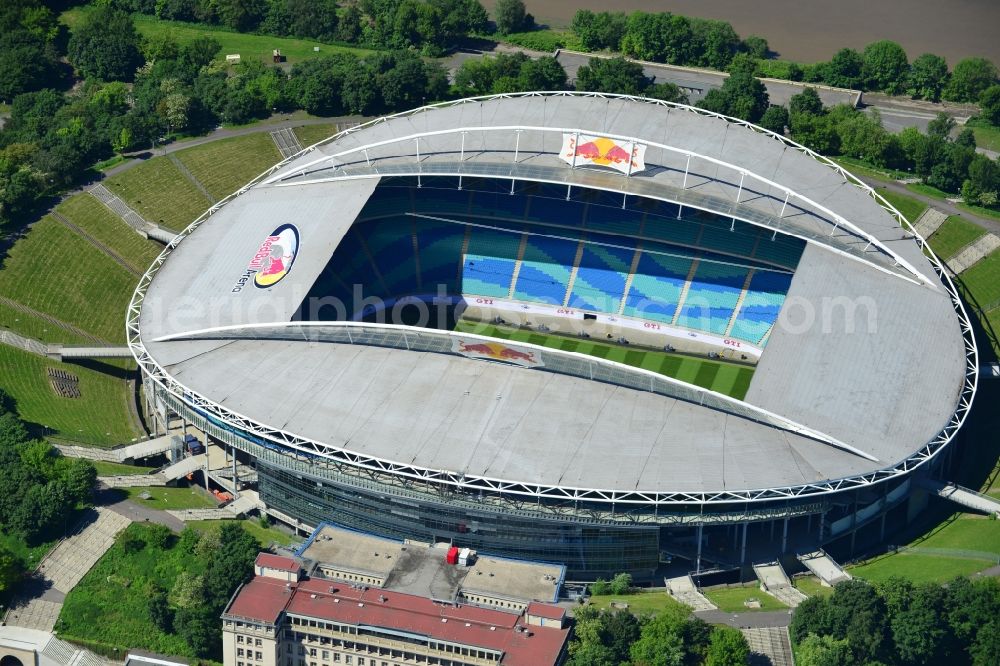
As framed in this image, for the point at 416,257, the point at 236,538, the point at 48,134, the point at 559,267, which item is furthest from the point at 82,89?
the point at 236,538

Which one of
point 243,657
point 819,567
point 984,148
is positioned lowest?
point 243,657

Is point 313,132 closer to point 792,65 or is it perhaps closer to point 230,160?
point 230,160

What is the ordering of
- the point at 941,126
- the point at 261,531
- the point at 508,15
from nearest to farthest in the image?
the point at 261,531 < the point at 941,126 < the point at 508,15

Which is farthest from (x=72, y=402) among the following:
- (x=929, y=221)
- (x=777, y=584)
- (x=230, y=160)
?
(x=929, y=221)

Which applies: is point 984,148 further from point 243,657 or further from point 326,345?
point 243,657

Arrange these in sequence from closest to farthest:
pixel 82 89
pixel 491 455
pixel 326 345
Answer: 1. pixel 491 455
2. pixel 326 345
3. pixel 82 89

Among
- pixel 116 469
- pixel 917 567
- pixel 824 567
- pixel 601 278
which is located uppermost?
pixel 601 278

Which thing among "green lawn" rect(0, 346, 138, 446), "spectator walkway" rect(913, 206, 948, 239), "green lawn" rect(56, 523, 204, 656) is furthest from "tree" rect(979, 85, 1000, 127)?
"green lawn" rect(56, 523, 204, 656)
